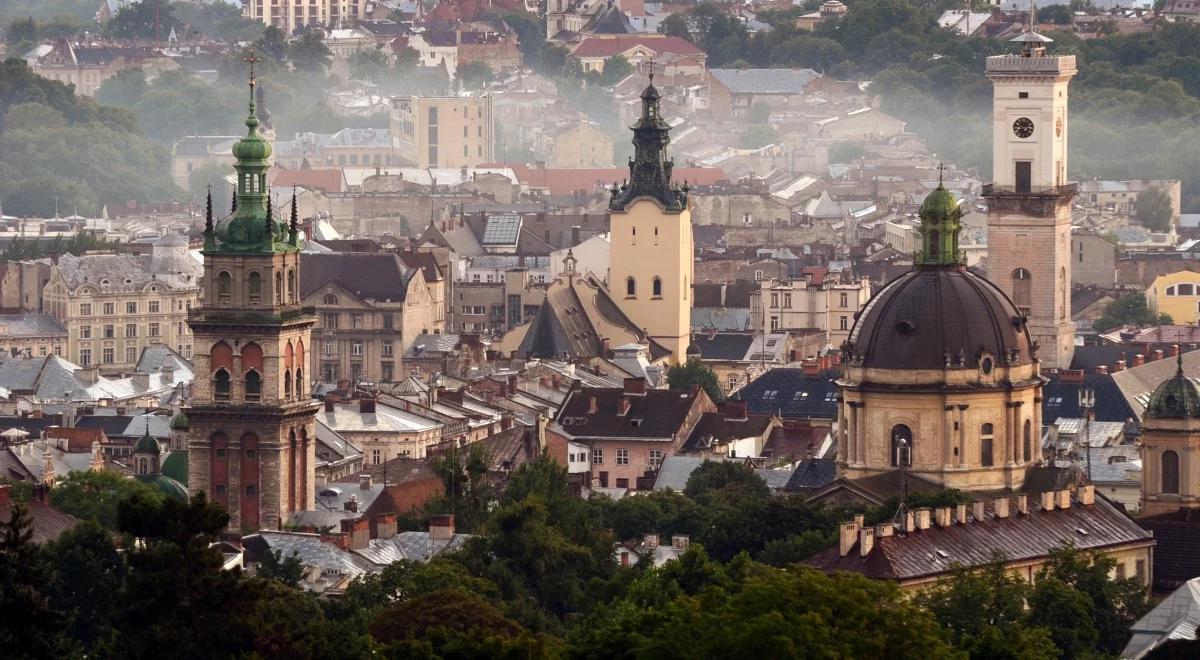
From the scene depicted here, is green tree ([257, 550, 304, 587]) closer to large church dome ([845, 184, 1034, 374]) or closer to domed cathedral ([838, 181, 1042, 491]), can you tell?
domed cathedral ([838, 181, 1042, 491])

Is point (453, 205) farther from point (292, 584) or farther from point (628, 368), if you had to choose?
point (292, 584)

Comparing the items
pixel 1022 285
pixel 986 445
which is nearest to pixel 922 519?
pixel 986 445

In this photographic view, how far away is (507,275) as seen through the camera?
157250 mm

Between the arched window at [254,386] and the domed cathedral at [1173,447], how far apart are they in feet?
53.6

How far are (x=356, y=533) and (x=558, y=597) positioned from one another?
17.3 feet

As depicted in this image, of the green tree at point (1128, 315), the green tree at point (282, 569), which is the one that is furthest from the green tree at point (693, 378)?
the green tree at point (282, 569)

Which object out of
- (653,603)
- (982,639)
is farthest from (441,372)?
(982,639)

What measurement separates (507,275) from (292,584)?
7773cm

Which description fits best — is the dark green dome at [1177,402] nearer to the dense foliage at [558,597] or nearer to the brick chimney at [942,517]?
the dense foliage at [558,597]

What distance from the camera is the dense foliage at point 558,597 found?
63.6 metres

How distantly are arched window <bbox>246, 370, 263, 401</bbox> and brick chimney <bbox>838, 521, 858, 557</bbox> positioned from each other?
1769 centimetres

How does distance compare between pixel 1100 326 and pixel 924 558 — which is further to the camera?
pixel 1100 326

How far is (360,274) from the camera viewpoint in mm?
147750

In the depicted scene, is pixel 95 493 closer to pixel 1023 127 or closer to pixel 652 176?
pixel 1023 127
